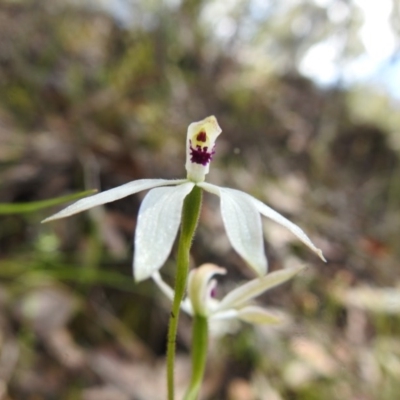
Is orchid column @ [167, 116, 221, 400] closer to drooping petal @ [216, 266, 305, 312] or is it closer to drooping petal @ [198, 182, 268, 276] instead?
drooping petal @ [198, 182, 268, 276]

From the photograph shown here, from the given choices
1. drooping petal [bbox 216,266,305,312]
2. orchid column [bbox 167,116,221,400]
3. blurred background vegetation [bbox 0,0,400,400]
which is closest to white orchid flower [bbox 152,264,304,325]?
drooping petal [bbox 216,266,305,312]

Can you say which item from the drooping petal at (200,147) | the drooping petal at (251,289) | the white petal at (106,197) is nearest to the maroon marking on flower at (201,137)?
A: the drooping petal at (200,147)

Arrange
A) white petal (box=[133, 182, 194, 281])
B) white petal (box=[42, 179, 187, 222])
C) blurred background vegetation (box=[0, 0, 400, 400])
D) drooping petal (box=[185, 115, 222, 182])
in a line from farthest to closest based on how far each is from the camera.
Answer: blurred background vegetation (box=[0, 0, 400, 400])
drooping petal (box=[185, 115, 222, 182])
white petal (box=[42, 179, 187, 222])
white petal (box=[133, 182, 194, 281])

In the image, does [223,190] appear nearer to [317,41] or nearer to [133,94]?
[133,94]

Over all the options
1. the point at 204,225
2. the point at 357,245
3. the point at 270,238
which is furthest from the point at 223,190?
the point at 357,245

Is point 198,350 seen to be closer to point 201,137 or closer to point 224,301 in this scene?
point 224,301

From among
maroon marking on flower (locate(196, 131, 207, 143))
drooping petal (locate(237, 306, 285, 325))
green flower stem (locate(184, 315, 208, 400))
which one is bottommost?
green flower stem (locate(184, 315, 208, 400))

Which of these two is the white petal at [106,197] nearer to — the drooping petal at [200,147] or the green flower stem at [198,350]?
the drooping petal at [200,147]
